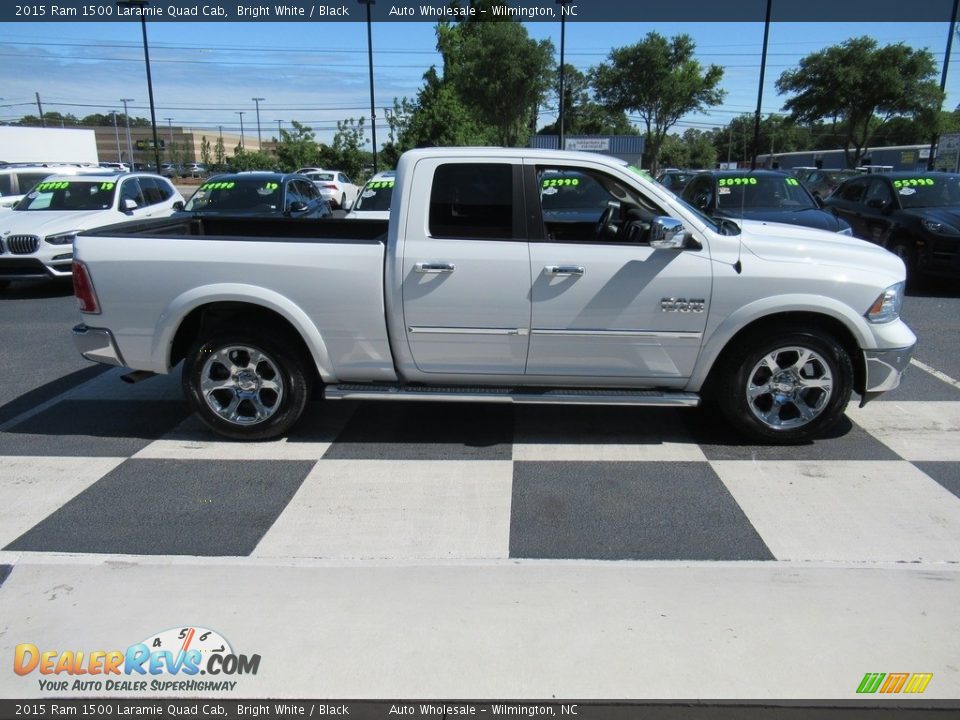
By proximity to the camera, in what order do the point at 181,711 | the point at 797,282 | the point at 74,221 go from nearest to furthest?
the point at 181,711, the point at 797,282, the point at 74,221

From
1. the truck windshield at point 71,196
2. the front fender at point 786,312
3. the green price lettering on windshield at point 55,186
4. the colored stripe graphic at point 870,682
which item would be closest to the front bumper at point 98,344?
the front fender at point 786,312

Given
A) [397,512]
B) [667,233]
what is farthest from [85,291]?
[667,233]

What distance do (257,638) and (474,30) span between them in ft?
147

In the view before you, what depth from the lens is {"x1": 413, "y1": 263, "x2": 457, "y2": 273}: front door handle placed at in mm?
4699

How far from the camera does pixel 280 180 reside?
13.2 metres

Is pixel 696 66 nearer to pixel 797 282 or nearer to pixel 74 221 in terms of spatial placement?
pixel 74 221

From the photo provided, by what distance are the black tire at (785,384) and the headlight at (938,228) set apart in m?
6.79

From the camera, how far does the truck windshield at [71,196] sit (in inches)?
473

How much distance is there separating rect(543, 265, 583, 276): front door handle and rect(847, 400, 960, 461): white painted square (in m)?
2.39

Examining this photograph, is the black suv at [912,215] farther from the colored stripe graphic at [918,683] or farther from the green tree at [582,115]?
the green tree at [582,115]

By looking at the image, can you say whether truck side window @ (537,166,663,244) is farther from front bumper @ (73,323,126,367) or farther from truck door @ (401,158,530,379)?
front bumper @ (73,323,126,367)

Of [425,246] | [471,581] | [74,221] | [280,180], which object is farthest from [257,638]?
[280,180]

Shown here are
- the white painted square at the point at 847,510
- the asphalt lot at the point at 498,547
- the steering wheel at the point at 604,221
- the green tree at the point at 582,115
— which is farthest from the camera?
the green tree at the point at 582,115

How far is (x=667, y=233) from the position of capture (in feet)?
14.9
